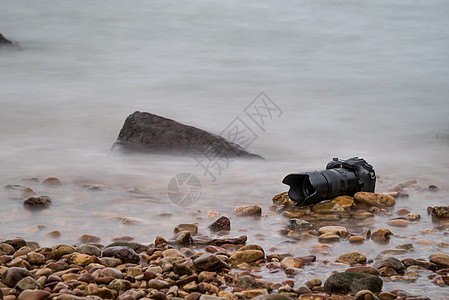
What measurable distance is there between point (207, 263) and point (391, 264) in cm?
81

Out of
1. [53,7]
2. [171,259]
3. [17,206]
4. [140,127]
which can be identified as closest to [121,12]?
[53,7]

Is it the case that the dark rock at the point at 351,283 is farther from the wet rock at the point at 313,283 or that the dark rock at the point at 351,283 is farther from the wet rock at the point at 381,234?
the wet rock at the point at 381,234

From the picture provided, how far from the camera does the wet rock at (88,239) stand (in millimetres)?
3135

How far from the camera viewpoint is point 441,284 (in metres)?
2.45

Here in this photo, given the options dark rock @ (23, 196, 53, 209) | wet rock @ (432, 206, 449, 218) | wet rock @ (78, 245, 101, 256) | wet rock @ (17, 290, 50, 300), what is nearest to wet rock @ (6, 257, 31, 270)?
wet rock @ (78, 245, 101, 256)

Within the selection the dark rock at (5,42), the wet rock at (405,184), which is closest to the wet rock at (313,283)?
the wet rock at (405,184)

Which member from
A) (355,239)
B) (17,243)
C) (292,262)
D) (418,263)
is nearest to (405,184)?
(355,239)

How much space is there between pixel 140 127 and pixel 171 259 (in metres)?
3.03

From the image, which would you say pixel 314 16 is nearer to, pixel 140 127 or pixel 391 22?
pixel 391 22

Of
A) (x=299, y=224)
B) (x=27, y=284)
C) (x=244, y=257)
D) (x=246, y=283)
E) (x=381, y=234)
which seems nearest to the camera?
(x=27, y=284)

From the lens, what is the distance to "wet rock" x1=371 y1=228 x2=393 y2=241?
3162 mm

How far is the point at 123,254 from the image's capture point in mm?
2713

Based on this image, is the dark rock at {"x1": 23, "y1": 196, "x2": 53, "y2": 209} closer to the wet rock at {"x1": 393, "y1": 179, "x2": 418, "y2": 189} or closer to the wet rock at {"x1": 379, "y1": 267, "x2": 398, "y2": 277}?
the wet rock at {"x1": 379, "y1": 267, "x2": 398, "y2": 277}

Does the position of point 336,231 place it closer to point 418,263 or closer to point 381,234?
point 381,234
